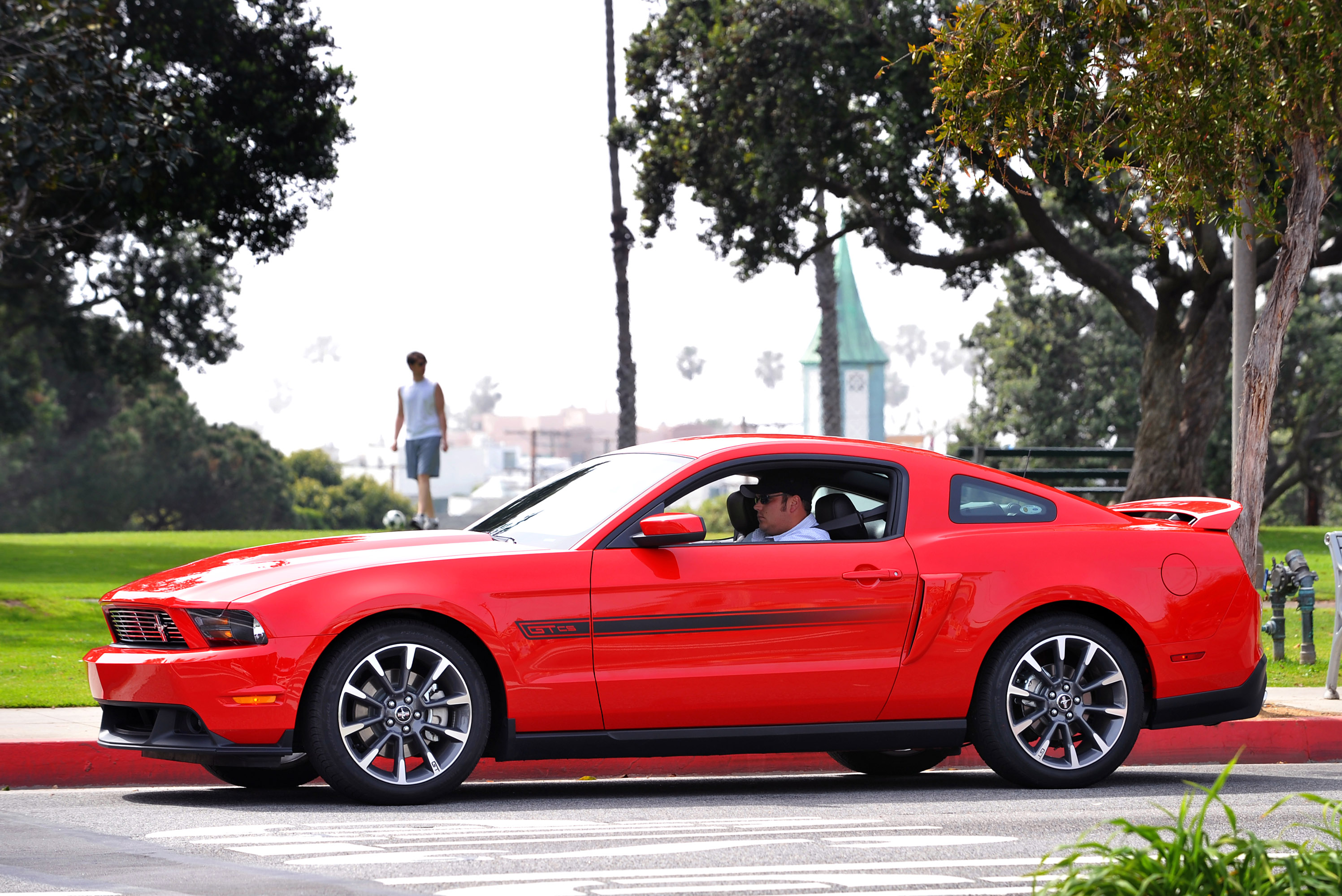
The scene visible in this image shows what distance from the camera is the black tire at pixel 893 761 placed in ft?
26.6

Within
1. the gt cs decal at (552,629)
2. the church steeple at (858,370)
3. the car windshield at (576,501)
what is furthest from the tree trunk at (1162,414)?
the church steeple at (858,370)

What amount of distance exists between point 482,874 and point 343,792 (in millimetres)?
1555

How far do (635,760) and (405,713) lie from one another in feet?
5.85

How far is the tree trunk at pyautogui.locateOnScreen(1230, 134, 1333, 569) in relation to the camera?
10.5 m

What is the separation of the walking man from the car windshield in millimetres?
8076

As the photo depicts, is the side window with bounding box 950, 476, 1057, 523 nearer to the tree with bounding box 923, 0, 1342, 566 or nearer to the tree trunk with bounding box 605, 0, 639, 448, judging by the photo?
the tree with bounding box 923, 0, 1342, 566

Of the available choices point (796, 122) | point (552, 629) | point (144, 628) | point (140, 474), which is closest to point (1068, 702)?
point (552, 629)

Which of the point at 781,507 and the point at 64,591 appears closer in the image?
the point at 781,507

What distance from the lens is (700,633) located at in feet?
22.3

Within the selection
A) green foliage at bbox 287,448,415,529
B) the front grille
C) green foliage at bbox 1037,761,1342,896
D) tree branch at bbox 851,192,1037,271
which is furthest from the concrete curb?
green foliage at bbox 287,448,415,529

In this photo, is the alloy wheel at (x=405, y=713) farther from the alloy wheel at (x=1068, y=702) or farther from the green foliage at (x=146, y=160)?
the green foliage at (x=146, y=160)

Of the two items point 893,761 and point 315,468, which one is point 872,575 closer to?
point 893,761

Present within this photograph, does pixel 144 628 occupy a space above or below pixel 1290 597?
above

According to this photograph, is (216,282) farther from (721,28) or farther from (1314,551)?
(1314,551)
